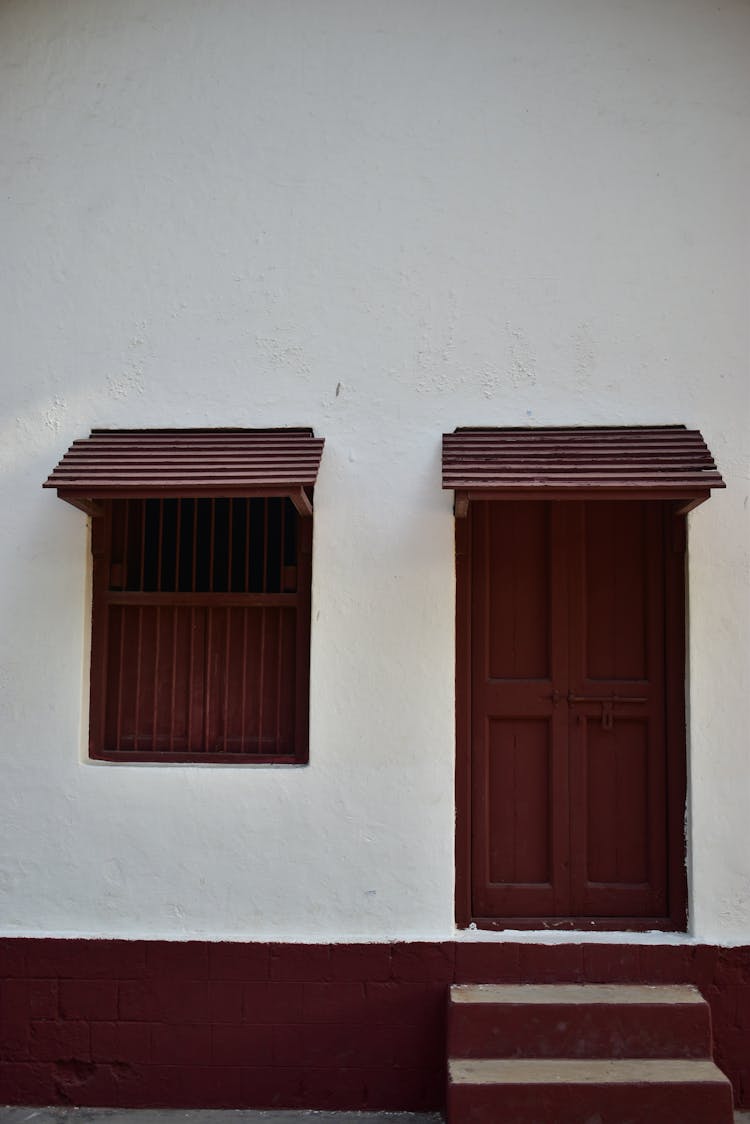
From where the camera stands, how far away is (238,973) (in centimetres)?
399

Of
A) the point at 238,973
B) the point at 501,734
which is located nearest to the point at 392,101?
the point at 501,734

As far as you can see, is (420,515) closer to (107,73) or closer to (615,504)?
(615,504)

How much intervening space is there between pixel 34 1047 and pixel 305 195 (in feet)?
13.2

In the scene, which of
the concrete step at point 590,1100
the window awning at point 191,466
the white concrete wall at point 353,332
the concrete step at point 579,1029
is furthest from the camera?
the white concrete wall at point 353,332

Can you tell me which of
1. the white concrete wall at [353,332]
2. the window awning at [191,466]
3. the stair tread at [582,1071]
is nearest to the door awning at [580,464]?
the white concrete wall at [353,332]

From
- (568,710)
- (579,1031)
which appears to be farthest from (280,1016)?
(568,710)

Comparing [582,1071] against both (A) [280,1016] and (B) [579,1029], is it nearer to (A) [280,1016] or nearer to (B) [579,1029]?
(B) [579,1029]

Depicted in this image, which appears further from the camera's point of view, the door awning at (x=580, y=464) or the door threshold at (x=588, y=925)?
the door threshold at (x=588, y=925)

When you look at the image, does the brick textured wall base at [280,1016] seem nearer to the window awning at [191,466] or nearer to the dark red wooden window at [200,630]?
the dark red wooden window at [200,630]

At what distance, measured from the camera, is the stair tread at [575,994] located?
3.81 metres

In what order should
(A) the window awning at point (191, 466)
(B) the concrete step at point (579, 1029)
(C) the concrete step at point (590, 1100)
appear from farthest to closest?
1. (A) the window awning at point (191, 466)
2. (B) the concrete step at point (579, 1029)
3. (C) the concrete step at point (590, 1100)

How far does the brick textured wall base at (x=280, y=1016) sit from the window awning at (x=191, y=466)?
1.97 metres

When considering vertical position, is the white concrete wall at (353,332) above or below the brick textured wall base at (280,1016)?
above

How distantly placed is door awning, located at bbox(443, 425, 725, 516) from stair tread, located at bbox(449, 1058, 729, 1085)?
89.6 inches
